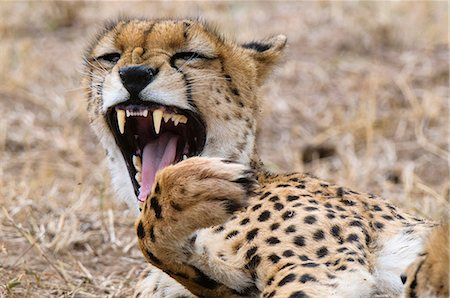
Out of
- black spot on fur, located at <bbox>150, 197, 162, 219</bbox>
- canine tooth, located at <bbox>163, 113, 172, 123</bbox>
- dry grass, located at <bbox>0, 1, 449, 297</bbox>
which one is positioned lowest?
dry grass, located at <bbox>0, 1, 449, 297</bbox>

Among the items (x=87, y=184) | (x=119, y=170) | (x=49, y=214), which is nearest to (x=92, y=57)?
(x=119, y=170)

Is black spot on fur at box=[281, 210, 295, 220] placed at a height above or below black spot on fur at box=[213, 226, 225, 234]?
above

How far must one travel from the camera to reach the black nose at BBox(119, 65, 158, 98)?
9.86 ft

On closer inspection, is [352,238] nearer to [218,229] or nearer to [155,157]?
[218,229]

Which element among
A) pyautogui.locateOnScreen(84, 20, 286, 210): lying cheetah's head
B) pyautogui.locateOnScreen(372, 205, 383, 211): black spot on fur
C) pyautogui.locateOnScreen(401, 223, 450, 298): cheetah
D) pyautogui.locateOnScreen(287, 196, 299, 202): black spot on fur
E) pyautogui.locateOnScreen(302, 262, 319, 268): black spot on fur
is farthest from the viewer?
pyautogui.locateOnScreen(84, 20, 286, 210): lying cheetah's head

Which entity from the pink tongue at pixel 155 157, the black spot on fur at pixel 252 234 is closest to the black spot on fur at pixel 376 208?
the black spot on fur at pixel 252 234

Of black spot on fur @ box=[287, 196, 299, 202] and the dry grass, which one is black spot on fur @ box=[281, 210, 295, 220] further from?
the dry grass

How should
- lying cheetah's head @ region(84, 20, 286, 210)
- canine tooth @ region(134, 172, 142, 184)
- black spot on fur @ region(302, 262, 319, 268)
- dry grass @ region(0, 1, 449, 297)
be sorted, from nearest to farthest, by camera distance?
black spot on fur @ region(302, 262, 319, 268)
lying cheetah's head @ region(84, 20, 286, 210)
canine tooth @ region(134, 172, 142, 184)
dry grass @ region(0, 1, 449, 297)

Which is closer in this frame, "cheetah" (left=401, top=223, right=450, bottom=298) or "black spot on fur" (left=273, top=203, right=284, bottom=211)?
"cheetah" (left=401, top=223, right=450, bottom=298)

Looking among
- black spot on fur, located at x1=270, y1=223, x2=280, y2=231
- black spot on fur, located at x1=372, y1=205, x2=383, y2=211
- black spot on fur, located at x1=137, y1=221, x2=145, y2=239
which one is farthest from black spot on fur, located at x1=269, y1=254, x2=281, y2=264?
black spot on fur, located at x1=372, y1=205, x2=383, y2=211

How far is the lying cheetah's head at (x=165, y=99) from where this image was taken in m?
3.09

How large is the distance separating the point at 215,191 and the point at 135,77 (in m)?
0.62

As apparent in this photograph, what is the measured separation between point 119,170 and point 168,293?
0.55 m

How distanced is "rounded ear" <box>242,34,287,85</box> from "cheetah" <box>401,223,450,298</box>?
128 cm
